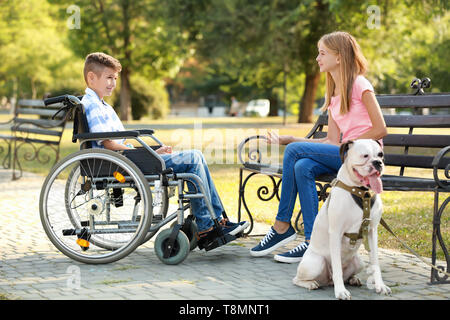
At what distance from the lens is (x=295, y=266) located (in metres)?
4.91

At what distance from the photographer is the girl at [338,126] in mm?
4758

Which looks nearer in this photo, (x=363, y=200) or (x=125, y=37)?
(x=363, y=200)

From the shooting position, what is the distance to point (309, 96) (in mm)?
28438

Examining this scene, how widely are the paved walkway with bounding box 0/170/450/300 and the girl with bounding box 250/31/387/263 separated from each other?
1.18ft

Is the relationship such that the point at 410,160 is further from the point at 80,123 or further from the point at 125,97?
the point at 125,97

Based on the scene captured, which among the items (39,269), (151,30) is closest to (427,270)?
(39,269)

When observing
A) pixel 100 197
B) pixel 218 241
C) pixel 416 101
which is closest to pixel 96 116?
pixel 100 197

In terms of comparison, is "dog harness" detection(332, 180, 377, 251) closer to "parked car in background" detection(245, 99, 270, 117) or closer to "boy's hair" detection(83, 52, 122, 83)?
"boy's hair" detection(83, 52, 122, 83)

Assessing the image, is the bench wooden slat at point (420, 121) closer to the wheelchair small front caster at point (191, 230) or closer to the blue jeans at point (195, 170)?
the blue jeans at point (195, 170)

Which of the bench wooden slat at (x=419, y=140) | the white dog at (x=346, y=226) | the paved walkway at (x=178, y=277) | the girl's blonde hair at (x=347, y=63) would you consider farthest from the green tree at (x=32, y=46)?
the white dog at (x=346, y=226)

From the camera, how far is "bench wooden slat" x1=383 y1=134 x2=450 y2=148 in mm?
5280

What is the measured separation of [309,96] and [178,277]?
24.4 m

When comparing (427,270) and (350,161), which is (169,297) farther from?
(427,270)
